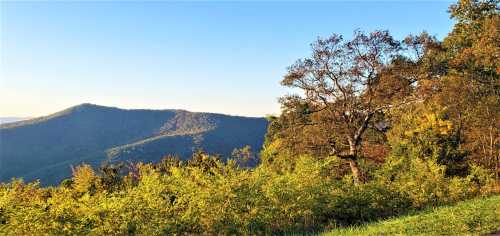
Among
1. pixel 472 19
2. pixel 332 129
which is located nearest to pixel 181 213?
pixel 332 129

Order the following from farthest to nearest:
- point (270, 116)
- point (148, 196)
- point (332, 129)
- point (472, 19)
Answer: point (270, 116) → point (472, 19) → point (332, 129) → point (148, 196)

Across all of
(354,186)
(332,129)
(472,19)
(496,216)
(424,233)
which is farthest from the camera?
(472,19)

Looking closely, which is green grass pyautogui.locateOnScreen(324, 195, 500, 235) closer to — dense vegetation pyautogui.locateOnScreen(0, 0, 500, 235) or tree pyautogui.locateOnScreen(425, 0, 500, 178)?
dense vegetation pyautogui.locateOnScreen(0, 0, 500, 235)

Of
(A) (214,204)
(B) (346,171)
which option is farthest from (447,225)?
(B) (346,171)

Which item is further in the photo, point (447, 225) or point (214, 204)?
point (214, 204)

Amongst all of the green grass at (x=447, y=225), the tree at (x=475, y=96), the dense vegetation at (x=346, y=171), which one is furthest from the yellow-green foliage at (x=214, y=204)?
the tree at (x=475, y=96)

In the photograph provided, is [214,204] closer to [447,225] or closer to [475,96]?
[447,225]

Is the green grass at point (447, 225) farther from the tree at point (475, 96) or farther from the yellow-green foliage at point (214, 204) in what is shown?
the tree at point (475, 96)

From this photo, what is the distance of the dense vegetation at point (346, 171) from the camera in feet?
40.2

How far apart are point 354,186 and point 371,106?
46.6 ft

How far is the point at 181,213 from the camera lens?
12781 mm

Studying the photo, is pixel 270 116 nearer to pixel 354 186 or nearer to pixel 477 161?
pixel 477 161

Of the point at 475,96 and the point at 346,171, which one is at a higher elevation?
the point at 475,96

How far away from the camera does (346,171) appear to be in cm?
3066
